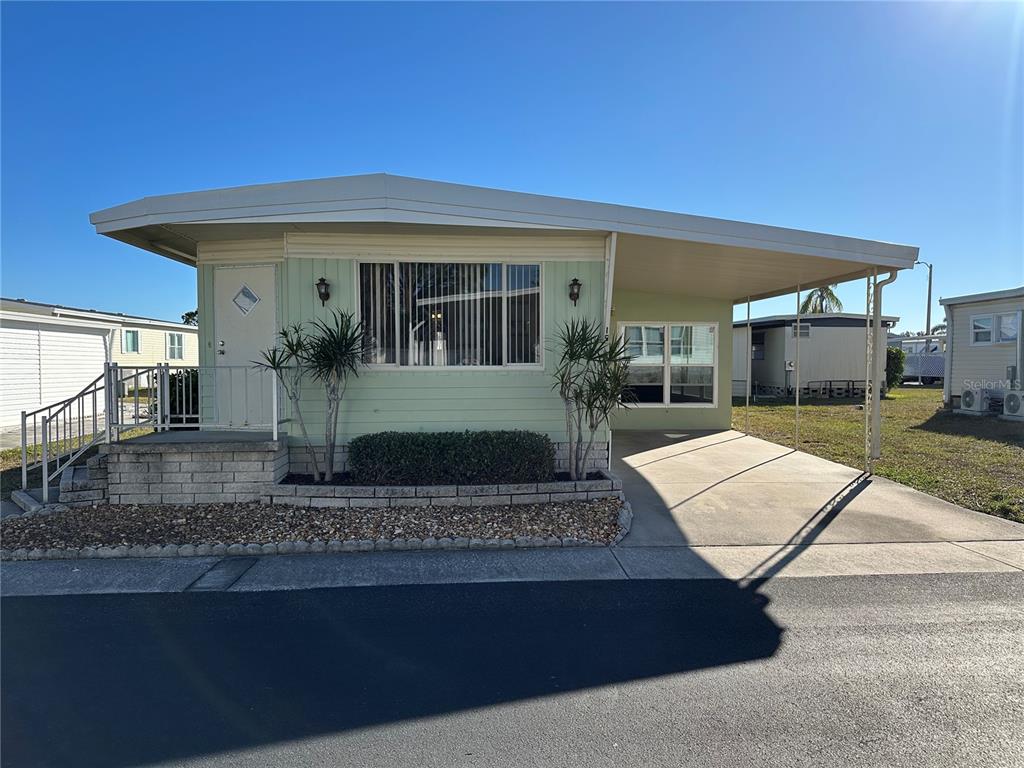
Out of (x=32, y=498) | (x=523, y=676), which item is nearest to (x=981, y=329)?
(x=523, y=676)

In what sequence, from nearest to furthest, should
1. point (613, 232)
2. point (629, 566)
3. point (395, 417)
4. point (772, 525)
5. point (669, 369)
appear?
point (629, 566) → point (772, 525) → point (613, 232) → point (395, 417) → point (669, 369)

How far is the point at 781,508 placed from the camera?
20.0 ft

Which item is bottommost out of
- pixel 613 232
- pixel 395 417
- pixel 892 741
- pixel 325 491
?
pixel 892 741

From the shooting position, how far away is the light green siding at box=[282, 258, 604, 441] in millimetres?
6508

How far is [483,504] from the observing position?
19.0 feet

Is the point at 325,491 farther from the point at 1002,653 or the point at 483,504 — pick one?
the point at 1002,653

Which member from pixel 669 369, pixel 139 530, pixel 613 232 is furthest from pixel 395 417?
pixel 669 369

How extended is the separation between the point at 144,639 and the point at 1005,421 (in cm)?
1674

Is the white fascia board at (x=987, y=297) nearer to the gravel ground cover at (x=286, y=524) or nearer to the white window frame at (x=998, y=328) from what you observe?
the white window frame at (x=998, y=328)

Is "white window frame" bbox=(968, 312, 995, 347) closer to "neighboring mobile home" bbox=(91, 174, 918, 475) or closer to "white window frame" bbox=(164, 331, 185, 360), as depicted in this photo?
"neighboring mobile home" bbox=(91, 174, 918, 475)

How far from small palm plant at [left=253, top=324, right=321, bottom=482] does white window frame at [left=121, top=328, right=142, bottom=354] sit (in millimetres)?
18782

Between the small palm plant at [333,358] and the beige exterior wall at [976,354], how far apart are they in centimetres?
1625

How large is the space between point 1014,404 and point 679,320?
8589 mm

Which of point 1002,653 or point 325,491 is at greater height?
point 325,491
